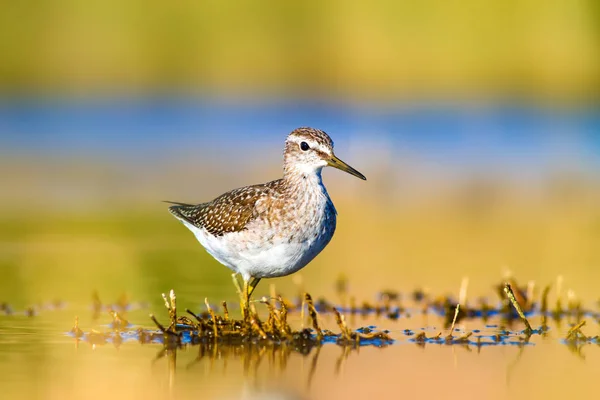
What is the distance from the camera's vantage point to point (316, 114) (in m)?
28.2

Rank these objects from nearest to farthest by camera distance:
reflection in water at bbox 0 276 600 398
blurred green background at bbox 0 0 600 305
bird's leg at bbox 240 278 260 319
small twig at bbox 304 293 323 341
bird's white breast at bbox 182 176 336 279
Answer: reflection in water at bbox 0 276 600 398 < small twig at bbox 304 293 323 341 < bird's leg at bbox 240 278 260 319 < bird's white breast at bbox 182 176 336 279 < blurred green background at bbox 0 0 600 305

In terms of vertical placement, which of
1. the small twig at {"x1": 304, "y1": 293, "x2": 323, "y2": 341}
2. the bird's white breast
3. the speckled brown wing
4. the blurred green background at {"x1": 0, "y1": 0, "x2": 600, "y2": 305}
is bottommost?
the small twig at {"x1": 304, "y1": 293, "x2": 323, "y2": 341}

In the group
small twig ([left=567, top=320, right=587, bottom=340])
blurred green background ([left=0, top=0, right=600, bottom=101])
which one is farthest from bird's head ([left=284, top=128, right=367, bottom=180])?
blurred green background ([left=0, top=0, right=600, bottom=101])

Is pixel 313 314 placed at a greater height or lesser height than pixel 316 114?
lesser

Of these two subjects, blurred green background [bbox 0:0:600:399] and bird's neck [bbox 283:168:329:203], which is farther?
bird's neck [bbox 283:168:329:203]

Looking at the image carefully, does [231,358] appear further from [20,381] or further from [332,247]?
[332,247]

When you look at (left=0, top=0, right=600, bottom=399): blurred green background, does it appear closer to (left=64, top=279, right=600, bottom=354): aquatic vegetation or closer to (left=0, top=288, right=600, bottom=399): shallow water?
(left=0, top=288, right=600, bottom=399): shallow water

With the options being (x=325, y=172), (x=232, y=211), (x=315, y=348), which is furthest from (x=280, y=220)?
(x=325, y=172)

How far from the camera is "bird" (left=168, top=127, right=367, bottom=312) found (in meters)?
9.70

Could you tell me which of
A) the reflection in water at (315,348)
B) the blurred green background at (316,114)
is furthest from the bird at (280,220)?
the blurred green background at (316,114)

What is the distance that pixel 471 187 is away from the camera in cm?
1995

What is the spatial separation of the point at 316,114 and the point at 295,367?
2009 centimetres

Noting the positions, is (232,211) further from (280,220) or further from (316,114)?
(316,114)

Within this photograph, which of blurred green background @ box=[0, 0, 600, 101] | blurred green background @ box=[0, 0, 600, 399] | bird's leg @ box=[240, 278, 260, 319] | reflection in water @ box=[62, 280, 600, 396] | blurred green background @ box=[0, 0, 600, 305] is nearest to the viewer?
reflection in water @ box=[62, 280, 600, 396]
